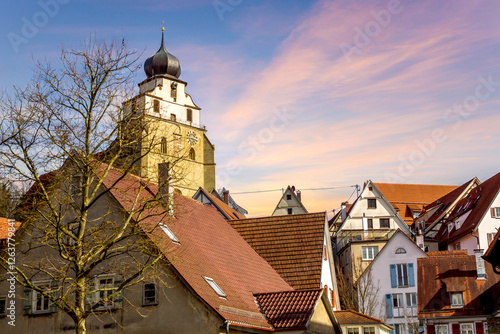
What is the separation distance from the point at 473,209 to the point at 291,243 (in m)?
36.8

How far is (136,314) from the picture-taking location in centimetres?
2300

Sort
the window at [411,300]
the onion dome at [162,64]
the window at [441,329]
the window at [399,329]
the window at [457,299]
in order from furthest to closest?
the onion dome at [162,64] < the window at [411,300] < the window at [399,329] < the window at [441,329] < the window at [457,299]

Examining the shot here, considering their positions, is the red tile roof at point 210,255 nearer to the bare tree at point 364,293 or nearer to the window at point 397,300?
the bare tree at point 364,293

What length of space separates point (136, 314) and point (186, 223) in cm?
612

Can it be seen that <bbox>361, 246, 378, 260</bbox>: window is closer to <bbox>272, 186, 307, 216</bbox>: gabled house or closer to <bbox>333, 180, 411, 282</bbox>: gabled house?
<bbox>333, 180, 411, 282</bbox>: gabled house

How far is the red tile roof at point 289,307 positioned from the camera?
24219 mm

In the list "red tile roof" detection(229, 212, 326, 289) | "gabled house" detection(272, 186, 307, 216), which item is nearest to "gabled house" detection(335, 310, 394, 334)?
"red tile roof" detection(229, 212, 326, 289)

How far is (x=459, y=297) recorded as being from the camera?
4141 centimetres

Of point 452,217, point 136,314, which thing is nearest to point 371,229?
point 452,217

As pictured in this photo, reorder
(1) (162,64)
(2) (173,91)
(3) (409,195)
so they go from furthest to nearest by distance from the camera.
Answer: (1) (162,64)
(2) (173,91)
(3) (409,195)

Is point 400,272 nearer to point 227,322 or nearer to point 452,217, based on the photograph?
point 452,217

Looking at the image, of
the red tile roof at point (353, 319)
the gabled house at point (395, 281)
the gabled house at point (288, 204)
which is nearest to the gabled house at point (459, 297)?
the red tile roof at point (353, 319)

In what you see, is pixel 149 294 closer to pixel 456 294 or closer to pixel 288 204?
pixel 456 294

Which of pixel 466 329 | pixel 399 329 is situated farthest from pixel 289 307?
pixel 399 329
